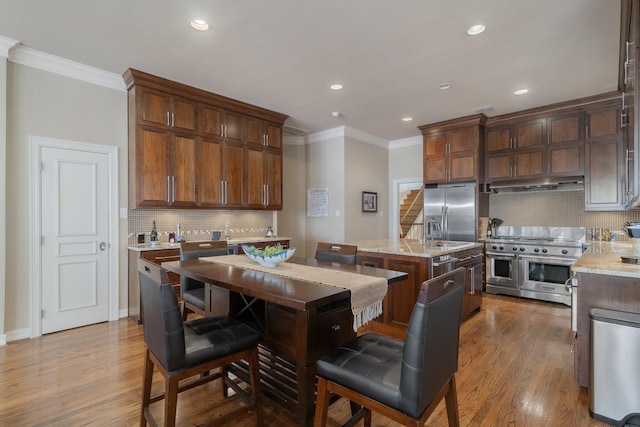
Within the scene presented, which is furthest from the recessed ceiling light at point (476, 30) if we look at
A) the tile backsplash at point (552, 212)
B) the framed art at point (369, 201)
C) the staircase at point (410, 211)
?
the staircase at point (410, 211)

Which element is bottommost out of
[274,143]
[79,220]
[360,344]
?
[360,344]

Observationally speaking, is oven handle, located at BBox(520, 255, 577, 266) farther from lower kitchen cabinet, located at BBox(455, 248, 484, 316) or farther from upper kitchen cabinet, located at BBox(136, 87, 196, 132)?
upper kitchen cabinet, located at BBox(136, 87, 196, 132)

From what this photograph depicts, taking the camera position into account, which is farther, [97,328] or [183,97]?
[183,97]

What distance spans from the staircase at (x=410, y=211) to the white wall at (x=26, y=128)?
288 inches

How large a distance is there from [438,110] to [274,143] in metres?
2.58

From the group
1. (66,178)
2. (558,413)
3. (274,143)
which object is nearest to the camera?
(558,413)

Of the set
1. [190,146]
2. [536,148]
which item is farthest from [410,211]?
[190,146]

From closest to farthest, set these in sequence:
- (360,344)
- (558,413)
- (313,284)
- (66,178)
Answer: (360,344), (313,284), (558,413), (66,178)

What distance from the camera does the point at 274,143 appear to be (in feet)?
16.9

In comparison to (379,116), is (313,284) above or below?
below

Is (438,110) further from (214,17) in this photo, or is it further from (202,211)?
(202,211)

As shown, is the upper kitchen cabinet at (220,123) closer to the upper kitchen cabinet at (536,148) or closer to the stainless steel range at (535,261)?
the upper kitchen cabinet at (536,148)

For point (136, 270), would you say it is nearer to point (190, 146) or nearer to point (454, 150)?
point (190, 146)

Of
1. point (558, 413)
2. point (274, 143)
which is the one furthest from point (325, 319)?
point (274, 143)
